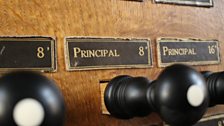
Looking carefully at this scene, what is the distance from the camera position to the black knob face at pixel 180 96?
0.31 meters

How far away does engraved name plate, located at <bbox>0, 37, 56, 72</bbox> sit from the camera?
386 millimetres

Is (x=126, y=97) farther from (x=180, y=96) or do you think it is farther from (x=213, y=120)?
(x=213, y=120)

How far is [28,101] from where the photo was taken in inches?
9.7

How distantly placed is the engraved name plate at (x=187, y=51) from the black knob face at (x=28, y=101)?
289 millimetres

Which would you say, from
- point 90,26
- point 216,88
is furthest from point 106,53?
point 216,88

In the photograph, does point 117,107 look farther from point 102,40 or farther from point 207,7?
point 207,7

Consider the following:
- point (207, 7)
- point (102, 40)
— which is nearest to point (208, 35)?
point (207, 7)

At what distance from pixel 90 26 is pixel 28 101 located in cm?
23

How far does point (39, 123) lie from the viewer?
0.25 m

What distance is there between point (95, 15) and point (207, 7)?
231mm

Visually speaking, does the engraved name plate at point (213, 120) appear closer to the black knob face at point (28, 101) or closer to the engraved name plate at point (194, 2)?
the engraved name plate at point (194, 2)

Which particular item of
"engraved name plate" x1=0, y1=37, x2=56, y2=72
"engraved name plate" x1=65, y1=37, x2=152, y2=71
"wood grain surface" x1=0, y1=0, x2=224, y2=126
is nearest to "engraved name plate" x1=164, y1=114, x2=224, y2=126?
"wood grain surface" x1=0, y1=0, x2=224, y2=126

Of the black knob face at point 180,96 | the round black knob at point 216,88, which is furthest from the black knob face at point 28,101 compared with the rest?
the round black knob at point 216,88

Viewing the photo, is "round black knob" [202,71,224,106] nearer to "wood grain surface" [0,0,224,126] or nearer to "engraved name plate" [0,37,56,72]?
"wood grain surface" [0,0,224,126]
